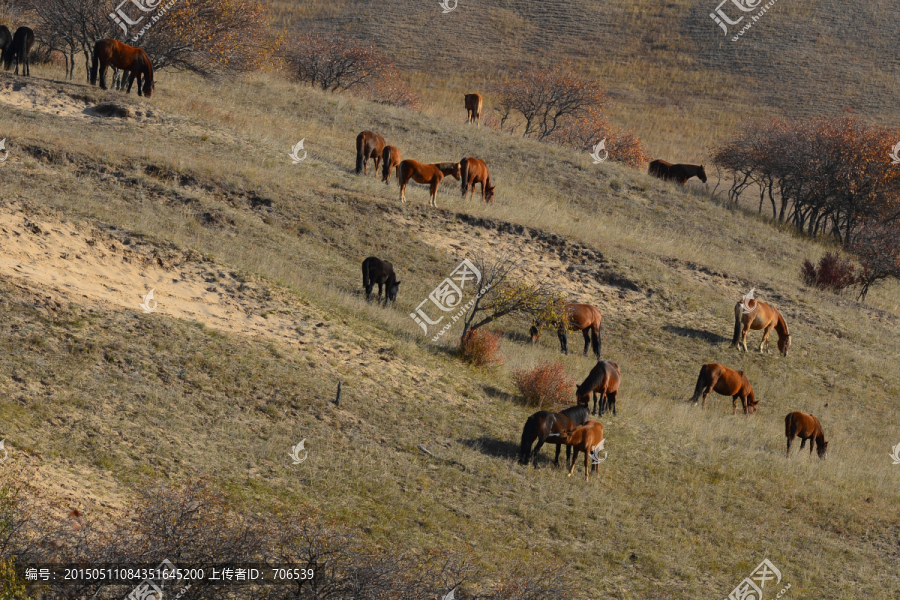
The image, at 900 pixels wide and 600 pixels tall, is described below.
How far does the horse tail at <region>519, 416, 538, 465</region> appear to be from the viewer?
42.0ft

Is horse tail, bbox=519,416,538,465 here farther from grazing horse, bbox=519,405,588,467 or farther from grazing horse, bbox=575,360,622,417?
grazing horse, bbox=575,360,622,417

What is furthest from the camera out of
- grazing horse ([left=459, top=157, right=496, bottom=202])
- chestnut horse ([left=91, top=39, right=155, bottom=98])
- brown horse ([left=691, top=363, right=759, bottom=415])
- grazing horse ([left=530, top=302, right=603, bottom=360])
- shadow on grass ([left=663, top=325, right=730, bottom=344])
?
grazing horse ([left=459, top=157, right=496, bottom=202])

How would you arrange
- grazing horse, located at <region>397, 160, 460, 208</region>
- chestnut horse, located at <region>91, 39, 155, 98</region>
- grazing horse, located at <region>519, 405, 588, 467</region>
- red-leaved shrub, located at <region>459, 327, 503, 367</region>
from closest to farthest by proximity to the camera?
1. grazing horse, located at <region>519, 405, 588, 467</region>
2. red-leaved shrub, located at <region>459, 327, 503, 367</region>
3. grazing horse, located at <region>397, 160, 460, 208</region>
4. chestnut horse, located at <region>91, 39, 155, 98</region>

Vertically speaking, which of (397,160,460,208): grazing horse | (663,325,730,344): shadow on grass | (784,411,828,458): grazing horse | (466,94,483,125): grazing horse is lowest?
(784,411,828,458): grazing horse

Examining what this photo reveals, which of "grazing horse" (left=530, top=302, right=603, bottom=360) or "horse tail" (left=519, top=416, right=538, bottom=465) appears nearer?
"horse tail" (left=519, top=416, right=538, bottom=465)

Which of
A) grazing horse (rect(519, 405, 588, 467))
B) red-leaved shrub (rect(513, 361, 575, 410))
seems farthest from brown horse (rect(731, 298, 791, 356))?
grazing horse (rect(519, 405, 588, 467))

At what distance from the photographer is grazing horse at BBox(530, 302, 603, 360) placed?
66.9ft

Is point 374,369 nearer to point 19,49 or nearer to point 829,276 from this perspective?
point 19,49

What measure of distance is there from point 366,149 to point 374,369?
14446 millimetres

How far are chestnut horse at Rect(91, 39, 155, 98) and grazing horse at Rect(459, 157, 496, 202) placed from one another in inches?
439

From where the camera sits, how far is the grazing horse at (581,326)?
20406 millimetres

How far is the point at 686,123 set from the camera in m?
63.8

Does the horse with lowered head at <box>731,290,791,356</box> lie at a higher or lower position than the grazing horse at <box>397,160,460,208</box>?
lower

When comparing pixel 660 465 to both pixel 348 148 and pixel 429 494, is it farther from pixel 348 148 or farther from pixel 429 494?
pixel 348 148
